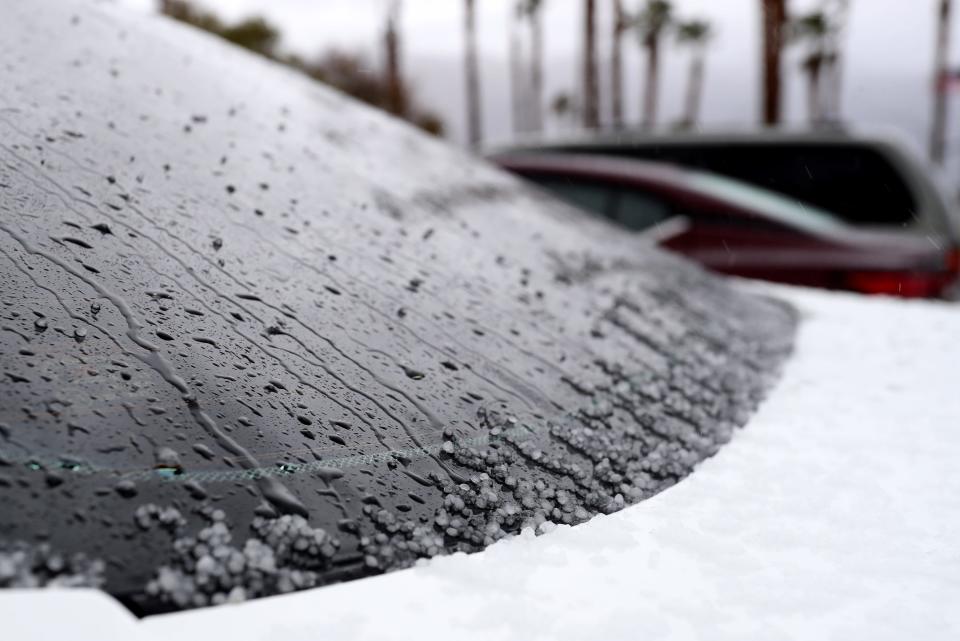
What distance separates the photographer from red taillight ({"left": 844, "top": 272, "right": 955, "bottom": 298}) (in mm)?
4430

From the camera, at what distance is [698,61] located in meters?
46.5

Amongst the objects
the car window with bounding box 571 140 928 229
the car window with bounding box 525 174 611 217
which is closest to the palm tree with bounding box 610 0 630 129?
the car window with bounding box 571 140 928 229

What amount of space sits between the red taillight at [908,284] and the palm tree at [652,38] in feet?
114

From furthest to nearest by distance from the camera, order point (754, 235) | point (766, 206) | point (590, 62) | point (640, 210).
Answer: point (590, 62) < point (640, 210) < point (766, 206) < point (754, 235)

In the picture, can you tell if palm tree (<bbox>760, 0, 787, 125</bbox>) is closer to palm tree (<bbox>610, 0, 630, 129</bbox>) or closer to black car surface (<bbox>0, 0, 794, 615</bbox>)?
palm tree (<bbox>610, 0, 630, 129</bbox>)

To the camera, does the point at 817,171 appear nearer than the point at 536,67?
Yes

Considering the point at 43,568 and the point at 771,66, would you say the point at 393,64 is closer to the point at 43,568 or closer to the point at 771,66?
the point at 771,66

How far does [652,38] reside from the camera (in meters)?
39.2

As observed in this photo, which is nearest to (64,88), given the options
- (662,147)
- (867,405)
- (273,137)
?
(273,137)

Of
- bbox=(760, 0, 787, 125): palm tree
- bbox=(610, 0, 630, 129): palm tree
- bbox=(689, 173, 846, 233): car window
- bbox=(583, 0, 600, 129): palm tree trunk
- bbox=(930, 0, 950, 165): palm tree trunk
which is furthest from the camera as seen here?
bbox=(930, 0, 950, 165): palm tree trunk

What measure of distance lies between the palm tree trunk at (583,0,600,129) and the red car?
15.9 meters

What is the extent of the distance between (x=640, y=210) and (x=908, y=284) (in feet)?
5.60

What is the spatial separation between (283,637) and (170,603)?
138 millimetres

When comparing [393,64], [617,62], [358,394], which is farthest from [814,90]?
[358,394]
